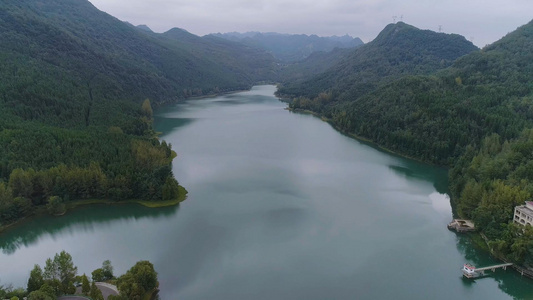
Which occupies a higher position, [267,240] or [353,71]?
[353,71]

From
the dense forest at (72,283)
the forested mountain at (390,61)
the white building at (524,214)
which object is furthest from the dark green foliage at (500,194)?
the forested mountain at (390,61)

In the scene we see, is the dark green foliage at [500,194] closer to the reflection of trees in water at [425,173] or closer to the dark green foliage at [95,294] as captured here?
the reflection of trees in water at [425,173]

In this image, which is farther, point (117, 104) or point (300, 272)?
point (117, 104)

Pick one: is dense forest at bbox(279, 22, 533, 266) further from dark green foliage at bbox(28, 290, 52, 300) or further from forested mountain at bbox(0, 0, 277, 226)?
forested mountain at bbox(0, 0, 277, 226)

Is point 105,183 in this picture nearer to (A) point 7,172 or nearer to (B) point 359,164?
(A) point 7,172

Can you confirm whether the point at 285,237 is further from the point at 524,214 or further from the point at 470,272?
the point at 524,214

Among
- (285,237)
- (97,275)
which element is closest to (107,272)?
(97,275)

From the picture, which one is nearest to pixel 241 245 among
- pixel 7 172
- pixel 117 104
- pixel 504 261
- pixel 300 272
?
pixel 300 272
